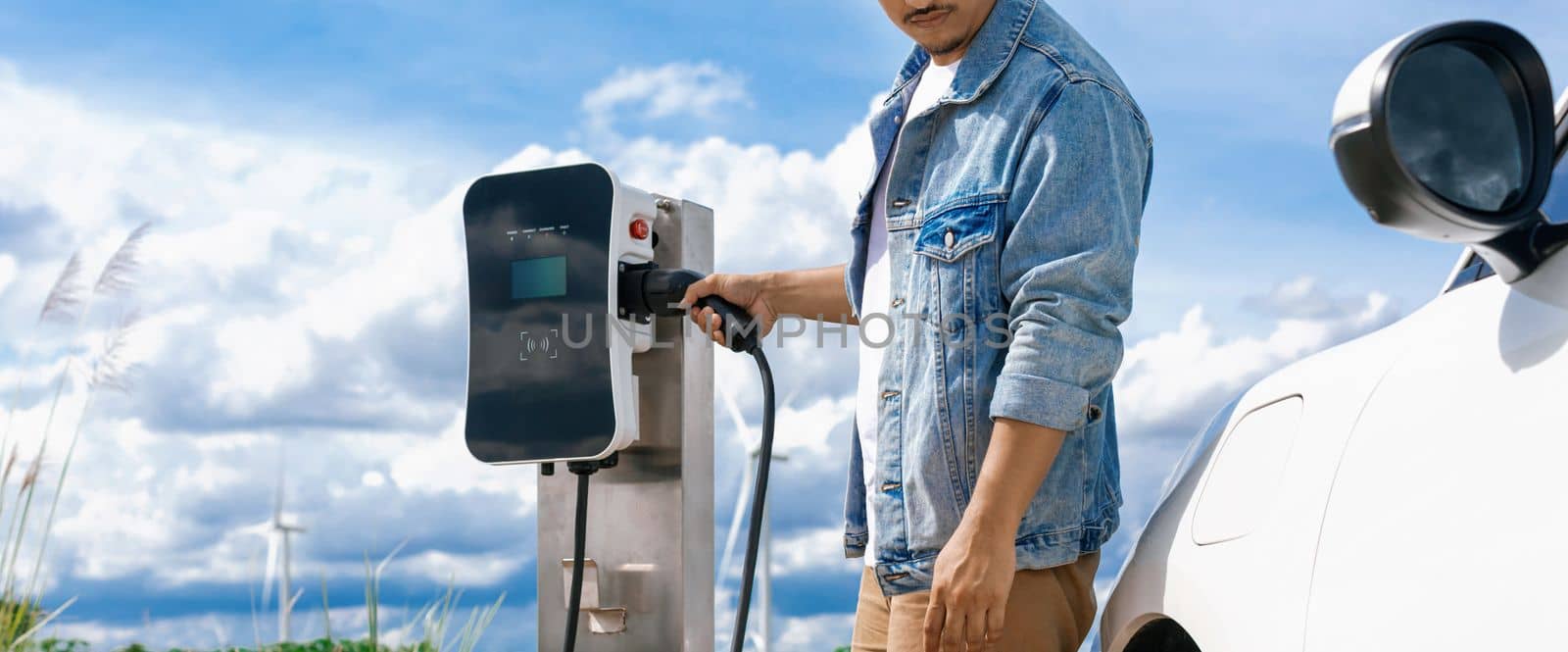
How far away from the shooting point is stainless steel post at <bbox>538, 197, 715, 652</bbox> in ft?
7.88

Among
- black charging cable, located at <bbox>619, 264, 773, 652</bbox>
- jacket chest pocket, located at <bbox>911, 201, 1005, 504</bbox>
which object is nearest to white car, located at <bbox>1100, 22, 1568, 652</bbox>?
jacket chest pocket, located at <bbox>911, 201, 1005, 504</bbox>

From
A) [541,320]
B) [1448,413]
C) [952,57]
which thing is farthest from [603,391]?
[1448,413]

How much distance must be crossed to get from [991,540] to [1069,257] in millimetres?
324

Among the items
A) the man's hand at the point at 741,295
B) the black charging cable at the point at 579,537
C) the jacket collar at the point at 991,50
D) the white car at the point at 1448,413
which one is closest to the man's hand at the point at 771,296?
the man's hand at the point at 741,295

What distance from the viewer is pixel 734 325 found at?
227 centimetres

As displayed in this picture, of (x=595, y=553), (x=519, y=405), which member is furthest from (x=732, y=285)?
(x=595, y=553)

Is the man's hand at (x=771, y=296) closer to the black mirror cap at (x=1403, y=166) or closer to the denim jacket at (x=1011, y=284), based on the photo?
the denim jacket at (x=1011, y=284)

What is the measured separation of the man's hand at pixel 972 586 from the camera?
1.48 m

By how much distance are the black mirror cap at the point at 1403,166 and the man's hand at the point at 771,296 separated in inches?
47.9

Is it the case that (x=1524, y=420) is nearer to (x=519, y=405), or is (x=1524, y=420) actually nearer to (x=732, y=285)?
(x=732, y=285)

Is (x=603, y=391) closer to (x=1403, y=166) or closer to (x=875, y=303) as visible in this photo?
(x=875, y=303)

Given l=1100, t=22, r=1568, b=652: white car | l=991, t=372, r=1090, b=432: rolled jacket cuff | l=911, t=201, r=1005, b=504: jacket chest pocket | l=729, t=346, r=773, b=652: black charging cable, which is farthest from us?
l=729, t=346, r=773, b=652: black charging cable

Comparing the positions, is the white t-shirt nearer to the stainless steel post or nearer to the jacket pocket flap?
the jacket pocket flap

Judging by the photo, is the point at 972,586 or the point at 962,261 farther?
the point at 962,261
